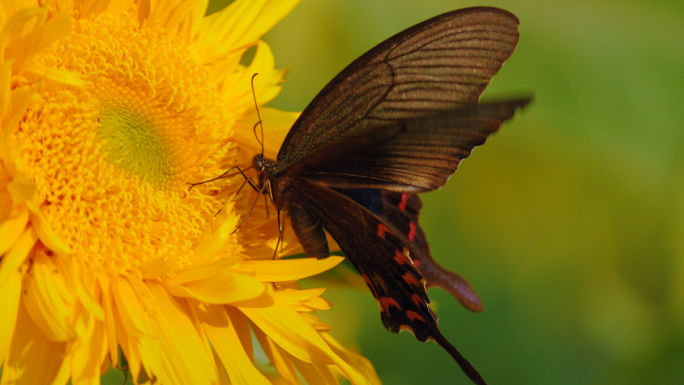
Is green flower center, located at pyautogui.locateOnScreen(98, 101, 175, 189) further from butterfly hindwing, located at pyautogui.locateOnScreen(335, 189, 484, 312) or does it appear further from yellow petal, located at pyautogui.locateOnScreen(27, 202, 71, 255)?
butterfly hindwing, located at pyautogui.locateOnScreen(335, 189, 484, 312)

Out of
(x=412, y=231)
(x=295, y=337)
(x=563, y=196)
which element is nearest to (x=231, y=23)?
(x=412, y=231)

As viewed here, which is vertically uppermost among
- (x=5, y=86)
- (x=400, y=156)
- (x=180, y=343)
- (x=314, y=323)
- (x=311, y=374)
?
(x=5, y=86)

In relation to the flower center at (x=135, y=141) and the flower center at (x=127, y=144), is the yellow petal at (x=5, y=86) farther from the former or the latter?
the flower center at (x=135, y=141)

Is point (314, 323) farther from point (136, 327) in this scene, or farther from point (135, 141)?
point (135, 141)

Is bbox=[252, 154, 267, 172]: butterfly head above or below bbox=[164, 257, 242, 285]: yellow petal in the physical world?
above

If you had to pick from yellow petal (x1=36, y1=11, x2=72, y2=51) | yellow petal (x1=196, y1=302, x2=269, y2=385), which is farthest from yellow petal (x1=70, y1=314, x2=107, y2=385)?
yellow petal (x1=36, y1=11, x2=72, y2=51)

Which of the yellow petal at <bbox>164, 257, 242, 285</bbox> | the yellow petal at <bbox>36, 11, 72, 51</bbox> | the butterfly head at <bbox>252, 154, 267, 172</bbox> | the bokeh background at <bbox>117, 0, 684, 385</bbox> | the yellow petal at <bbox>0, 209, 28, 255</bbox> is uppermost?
the yellow petal at <bbox>36, 11, 72, 51</bbox>
